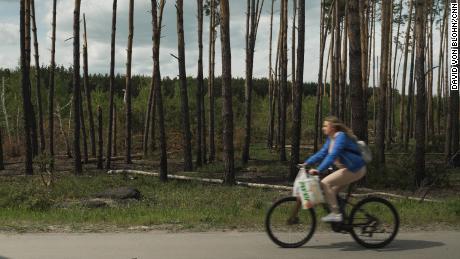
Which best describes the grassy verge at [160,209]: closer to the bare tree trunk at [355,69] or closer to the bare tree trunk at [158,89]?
the bare tree trunk at [158,89]

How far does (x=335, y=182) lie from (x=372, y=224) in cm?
77

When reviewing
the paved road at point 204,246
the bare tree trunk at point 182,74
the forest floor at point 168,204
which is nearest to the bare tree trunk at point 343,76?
the forest floor at point 168,204

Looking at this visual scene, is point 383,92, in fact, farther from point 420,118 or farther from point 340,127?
point 340,127

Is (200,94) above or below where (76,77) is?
below

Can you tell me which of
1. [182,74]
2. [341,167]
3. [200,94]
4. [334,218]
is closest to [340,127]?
[341,167]

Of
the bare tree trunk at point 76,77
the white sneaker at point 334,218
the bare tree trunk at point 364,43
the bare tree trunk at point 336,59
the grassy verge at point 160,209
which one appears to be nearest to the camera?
the white sneaker at point 334,218

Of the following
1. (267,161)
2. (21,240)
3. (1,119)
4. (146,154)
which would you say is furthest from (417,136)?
(1,119)

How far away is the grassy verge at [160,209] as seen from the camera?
873cm

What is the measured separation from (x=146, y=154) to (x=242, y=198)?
15.0 meters

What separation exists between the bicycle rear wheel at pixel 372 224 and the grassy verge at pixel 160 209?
5.70ft

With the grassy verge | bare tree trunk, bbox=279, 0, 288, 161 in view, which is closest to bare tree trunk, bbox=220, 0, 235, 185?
the grassy verge

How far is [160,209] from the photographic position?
11.2 meters

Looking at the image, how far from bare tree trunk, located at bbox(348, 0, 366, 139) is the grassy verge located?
2816 millimetres

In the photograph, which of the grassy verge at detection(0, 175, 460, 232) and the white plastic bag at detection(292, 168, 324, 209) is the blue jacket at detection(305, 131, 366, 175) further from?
the grassy verge at detection(0, 175, 460, 232)
